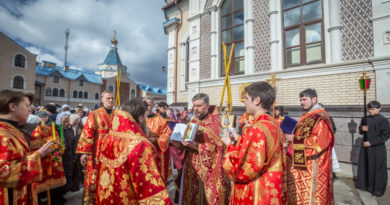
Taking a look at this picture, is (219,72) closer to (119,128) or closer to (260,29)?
(260,29)

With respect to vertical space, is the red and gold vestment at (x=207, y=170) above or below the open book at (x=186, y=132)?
below

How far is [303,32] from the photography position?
794 centimetres

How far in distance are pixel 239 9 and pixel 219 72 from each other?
3332 millimetres

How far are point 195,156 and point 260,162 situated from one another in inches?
61.6

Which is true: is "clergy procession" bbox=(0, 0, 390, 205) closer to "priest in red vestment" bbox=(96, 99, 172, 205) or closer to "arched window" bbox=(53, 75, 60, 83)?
"priest in red vestment" bbox=(96, 99, 172, 205)

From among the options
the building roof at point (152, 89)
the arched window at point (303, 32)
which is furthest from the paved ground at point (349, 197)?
the building roof at point (152, 89)

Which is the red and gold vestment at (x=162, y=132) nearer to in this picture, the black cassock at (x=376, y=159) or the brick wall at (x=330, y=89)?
the black cassock at (x=376, y=159)

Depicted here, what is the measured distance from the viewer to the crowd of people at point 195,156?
1706 millimetres

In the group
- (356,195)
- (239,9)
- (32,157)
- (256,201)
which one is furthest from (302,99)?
(239,9)

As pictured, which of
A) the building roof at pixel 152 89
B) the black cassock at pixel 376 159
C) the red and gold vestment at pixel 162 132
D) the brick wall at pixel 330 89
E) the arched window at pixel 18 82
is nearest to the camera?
the red and gold vestment at pixel 162 132

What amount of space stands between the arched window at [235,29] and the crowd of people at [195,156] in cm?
606

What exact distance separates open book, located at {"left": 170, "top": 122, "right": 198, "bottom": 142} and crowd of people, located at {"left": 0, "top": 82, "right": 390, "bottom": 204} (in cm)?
11

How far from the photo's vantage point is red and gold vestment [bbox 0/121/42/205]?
165 cm

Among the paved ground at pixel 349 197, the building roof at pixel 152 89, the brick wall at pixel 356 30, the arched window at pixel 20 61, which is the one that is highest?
the arched window at pixel 20 61
